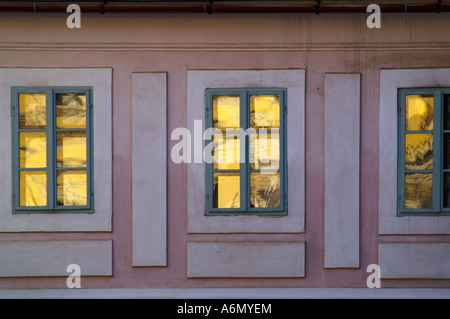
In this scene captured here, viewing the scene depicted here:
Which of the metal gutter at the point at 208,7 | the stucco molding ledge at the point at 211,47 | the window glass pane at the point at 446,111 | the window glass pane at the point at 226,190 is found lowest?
the window glass pane at the point at 226,190

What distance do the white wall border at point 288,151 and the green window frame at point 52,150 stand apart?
1421 millimetres

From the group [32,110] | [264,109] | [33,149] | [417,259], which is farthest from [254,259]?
[32,110]

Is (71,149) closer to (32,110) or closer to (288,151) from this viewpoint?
(32,110)

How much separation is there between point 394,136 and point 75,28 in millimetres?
4657

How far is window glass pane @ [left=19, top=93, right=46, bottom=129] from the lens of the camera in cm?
728

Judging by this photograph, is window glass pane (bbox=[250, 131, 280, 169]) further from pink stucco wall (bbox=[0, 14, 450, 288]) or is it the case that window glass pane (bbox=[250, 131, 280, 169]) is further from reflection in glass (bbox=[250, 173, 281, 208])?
pink stucco wall (bbox=[0, 14, 450, 288])

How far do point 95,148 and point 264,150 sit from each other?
235 cm

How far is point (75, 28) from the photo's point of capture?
7234 millimetres

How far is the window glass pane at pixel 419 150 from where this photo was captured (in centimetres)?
729

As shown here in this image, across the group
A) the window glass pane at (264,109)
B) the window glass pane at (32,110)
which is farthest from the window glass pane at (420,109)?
the window glass pane at (32,110)

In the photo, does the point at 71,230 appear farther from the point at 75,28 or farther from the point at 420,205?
the point at 420,205

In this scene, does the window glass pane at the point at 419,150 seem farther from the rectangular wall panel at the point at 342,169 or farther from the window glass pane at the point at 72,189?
the window glass pane at the point at 72,189

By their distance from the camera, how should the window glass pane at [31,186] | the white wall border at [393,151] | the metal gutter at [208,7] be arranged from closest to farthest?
the metal gutter at [208,7] < the white wall border at [393,151] < the window glass pane at [31,186]

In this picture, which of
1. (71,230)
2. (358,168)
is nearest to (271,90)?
(358,168)
